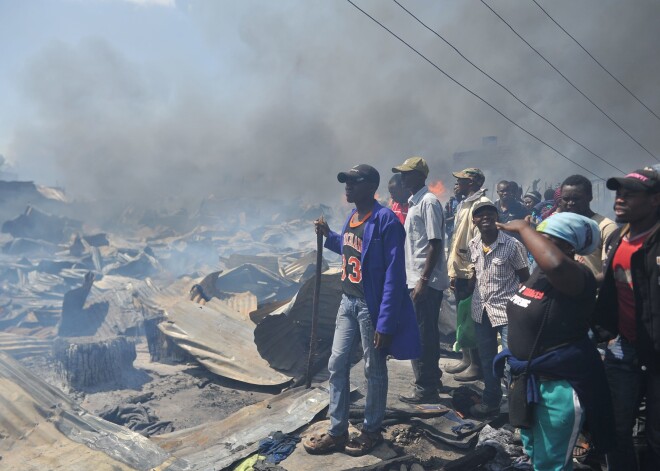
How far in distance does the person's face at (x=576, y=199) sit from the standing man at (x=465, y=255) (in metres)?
0.98

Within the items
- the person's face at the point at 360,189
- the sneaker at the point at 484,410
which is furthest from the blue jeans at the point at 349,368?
the sneaker at the point at 484,410

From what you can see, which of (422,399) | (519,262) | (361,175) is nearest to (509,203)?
(519,262)

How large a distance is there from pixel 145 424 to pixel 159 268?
1226 centimetres

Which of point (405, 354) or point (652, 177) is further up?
point (652, 177)

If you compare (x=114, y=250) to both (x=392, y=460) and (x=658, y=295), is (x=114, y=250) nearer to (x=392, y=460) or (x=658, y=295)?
(x=392, y=460)

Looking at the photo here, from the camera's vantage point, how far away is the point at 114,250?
56.9 feet

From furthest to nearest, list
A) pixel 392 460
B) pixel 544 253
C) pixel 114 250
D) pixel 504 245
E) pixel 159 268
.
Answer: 1. pixel 114 250
2. pixel 159 268
3. pixel 504 245
4. pixel 392 460
5. pixel 544 253

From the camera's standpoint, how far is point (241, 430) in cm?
373

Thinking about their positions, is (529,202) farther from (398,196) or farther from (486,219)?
(486,219)

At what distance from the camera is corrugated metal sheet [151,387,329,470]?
331 centimetres

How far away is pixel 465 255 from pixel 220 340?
3180 millimetres

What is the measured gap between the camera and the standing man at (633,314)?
2205mm

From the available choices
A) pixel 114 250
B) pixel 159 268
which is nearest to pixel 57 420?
pixel 159 268

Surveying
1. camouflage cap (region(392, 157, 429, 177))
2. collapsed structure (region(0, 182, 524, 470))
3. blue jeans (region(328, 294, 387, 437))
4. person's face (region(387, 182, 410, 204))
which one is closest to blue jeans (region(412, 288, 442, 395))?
collapsed structure (region(0, 182, 524, 470))
